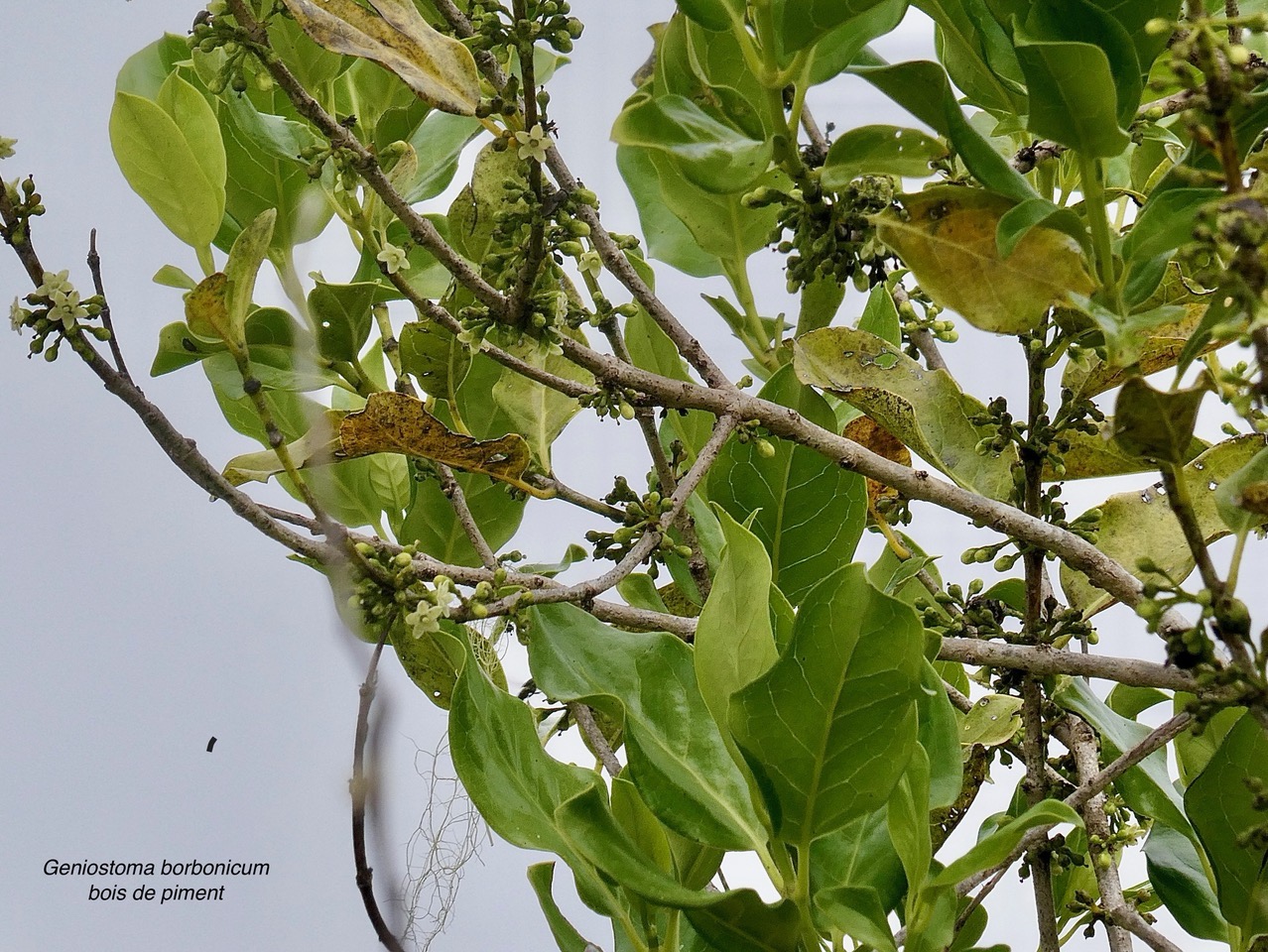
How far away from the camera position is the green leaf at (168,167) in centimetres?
82

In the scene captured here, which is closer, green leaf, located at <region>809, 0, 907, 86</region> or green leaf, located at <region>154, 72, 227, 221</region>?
green leaf, located at <region>809, 0, 907, 86</region>

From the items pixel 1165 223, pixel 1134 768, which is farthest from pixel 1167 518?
pixel 1165 223

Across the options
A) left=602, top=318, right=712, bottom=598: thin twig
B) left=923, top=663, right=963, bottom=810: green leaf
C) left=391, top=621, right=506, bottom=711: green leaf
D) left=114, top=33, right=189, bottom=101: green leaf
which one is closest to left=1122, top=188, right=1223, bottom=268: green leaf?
left=923, top=663, right=963, bottom=810: green leaf

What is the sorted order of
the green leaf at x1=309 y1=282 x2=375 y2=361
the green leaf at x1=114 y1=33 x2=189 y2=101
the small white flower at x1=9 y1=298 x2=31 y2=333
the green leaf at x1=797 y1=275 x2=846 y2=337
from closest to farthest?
the small white flower at x1=9 y1=298 x2=31 y2=333, the green leaf at x1=309 y1=282 x2=375 y2=361, the green leaf at x1=797 y1=275 x2=846 y2=337, the green leaf at x1=114 y1=33 x2=189 y2=101

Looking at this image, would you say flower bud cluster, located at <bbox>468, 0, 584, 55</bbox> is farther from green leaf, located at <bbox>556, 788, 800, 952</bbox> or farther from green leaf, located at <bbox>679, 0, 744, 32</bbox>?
green leaf, located at <bbox>556, 788, 800, 952</bbox>

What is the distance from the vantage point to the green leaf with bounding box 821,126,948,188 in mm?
676

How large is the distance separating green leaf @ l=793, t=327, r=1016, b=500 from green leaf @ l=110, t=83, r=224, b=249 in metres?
0.46

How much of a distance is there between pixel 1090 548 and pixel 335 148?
495mm

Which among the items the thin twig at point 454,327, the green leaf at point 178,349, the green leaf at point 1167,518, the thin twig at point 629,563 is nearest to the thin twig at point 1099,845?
the green leaf at point 1167,518

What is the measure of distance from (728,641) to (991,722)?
378mm

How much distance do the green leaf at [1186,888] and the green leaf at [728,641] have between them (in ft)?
1.17

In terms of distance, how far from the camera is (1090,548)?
0.65 m

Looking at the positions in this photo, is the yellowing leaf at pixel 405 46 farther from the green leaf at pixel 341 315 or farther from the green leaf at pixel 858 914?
the green leaf at pixel 858 914

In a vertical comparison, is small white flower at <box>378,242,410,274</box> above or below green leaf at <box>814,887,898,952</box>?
above
